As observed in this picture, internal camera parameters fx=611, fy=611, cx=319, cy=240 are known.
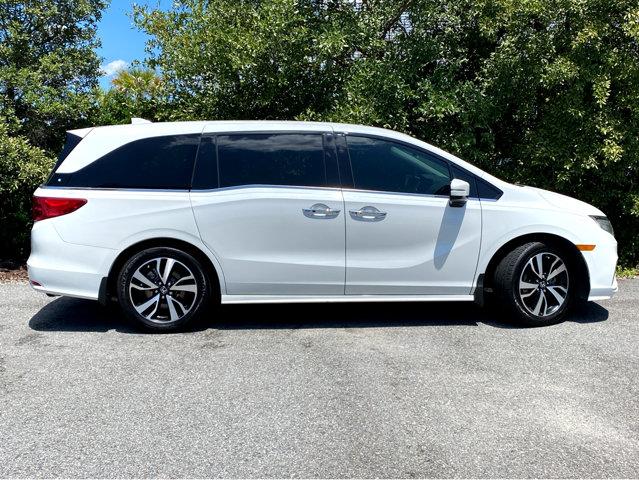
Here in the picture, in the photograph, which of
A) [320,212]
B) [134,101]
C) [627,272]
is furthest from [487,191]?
[134,101]

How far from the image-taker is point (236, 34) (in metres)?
7.26

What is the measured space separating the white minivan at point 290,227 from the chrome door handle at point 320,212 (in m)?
0.01

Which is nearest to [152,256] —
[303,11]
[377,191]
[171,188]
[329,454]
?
[171,188]

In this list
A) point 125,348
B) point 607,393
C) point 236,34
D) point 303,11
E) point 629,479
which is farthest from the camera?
point 303,11

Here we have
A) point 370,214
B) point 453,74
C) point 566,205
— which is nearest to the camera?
point 370,214

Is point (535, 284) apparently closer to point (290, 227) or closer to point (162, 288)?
point (290, 227)

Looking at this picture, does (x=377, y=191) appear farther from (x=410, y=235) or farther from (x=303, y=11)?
(x=303, y=11)

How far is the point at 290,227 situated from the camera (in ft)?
16.8

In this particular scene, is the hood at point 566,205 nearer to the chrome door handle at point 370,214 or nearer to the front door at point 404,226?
the front door at point 404,226

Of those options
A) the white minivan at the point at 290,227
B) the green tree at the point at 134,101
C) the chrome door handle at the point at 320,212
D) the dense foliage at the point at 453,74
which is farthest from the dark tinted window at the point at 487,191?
the green tree at the point at 134,101

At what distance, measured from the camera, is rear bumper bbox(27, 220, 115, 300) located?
504 centimetres

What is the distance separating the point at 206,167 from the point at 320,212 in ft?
3.45

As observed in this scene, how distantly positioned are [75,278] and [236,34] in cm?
368

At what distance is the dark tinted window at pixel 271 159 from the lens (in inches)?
205
